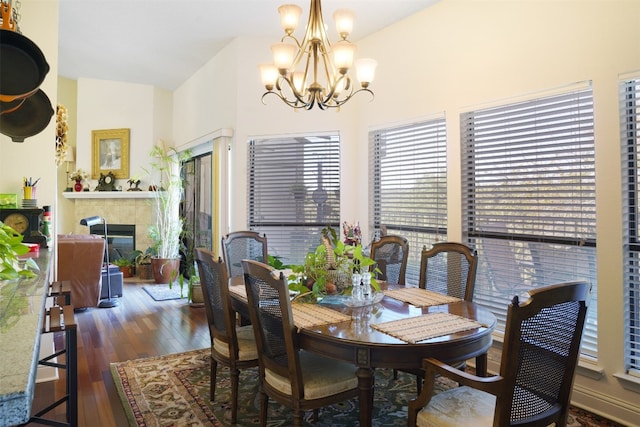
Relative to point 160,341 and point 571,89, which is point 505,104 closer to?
point 571,89

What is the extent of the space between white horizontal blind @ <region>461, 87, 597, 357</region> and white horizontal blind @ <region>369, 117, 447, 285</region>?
0.93 feet

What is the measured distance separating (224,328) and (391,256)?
142 cm

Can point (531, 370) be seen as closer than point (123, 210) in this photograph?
Yes

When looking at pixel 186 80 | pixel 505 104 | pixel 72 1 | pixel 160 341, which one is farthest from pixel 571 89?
pixel 186 80

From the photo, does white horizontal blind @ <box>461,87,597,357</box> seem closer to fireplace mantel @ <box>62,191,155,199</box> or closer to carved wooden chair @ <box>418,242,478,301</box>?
carved wooden chair @ <box>418,242,478,301</box>

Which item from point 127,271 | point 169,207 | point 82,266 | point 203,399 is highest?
point 169,207

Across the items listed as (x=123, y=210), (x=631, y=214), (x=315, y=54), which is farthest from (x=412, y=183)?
(x=123, y=210)

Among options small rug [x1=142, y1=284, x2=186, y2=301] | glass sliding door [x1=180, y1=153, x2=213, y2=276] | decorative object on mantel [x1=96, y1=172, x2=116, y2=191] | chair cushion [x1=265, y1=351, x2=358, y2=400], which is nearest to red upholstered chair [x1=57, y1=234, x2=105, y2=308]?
small rug [x1=142, y1=284, x2=186, y2=301]

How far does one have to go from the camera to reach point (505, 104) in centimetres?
319

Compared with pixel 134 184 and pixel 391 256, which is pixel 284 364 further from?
pixel 134 184

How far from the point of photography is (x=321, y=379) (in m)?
2.01

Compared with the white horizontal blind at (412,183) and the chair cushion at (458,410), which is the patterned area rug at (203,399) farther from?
the white horizontal blind at (412,183)

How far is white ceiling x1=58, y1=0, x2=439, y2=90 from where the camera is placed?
13.2ft

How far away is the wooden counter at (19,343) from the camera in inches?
29.4
